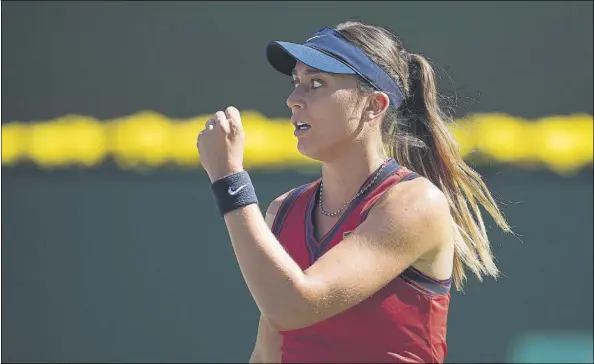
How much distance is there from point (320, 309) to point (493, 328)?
2.62 meters

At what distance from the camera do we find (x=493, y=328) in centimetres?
434

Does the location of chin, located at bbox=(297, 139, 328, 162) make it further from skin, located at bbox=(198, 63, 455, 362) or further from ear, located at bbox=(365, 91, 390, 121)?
ear, located at bbox=(365, 91, 390, 121)

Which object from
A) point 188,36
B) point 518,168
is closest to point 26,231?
point 188,36

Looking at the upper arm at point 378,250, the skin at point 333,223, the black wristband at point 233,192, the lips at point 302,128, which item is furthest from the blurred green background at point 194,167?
the black wristband at point 233,192

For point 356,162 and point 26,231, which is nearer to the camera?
point 356,162

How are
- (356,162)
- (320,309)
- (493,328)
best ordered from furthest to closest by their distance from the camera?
(493,328) < (356,162) < (320,309)

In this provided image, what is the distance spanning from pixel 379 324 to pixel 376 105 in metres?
0.53

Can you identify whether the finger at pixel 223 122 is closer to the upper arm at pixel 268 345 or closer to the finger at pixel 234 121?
the finger at pixel 234 121

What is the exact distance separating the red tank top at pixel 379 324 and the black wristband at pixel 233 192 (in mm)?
261

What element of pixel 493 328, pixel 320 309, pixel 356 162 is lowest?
pixel 493 328

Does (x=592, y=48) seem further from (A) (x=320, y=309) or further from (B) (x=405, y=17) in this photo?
(A) (x=320, y=309)

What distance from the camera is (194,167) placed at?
444 centimetres

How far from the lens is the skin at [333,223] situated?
1.86m

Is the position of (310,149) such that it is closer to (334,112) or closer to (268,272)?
(334,112)
